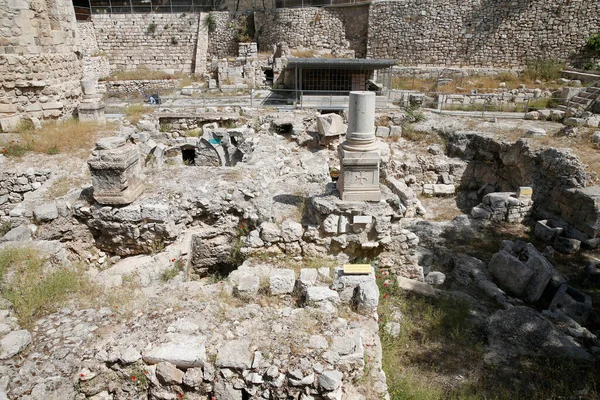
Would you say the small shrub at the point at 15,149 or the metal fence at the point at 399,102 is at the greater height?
the metal fence at the point at 399,102

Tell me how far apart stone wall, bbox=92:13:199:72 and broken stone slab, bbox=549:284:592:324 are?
2838cm

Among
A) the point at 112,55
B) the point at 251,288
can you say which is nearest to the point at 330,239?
the point at 251,288

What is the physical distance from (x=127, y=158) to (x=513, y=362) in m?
7.16

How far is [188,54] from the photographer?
30.1 meters

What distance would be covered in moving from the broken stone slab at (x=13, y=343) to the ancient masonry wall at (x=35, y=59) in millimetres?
10845

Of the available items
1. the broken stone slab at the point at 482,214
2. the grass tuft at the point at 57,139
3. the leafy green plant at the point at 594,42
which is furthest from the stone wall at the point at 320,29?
the broken stone slab at the point at 482,214

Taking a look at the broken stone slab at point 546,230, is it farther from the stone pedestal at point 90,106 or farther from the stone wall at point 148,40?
the stone wall at point 148,40

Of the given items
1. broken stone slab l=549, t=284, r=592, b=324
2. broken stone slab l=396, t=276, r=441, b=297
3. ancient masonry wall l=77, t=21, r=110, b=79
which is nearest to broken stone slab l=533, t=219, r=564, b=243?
broken stone slab l=549, t=284, r=592, b=324

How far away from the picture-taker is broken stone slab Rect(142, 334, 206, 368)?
425 centimetres

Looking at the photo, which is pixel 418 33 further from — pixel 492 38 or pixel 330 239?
pixel 330 239

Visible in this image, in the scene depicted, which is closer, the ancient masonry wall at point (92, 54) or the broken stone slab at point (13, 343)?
the broken stone slab at point (13, 343)

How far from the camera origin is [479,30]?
25.1 meters

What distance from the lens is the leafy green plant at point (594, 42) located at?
22.4 meters

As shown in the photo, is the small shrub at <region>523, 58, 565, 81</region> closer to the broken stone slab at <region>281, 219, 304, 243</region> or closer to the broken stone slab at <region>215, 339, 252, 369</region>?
the broken stone slab at <region>281, 219, 304, 243</region>
